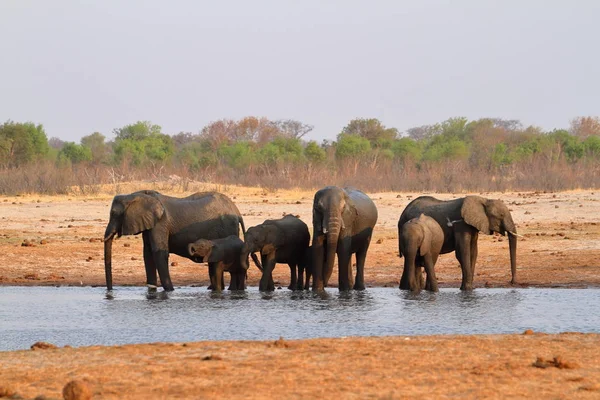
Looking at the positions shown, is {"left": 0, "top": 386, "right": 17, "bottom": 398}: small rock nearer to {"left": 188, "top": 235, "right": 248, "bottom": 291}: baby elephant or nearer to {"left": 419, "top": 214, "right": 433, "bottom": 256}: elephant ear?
{"left": 188, "top": 235, "right": 248, "bottom": 291}: baby elephant

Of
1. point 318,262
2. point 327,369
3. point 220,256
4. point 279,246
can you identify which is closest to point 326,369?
point 327,369

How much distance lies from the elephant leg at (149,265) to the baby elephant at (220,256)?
807 mm

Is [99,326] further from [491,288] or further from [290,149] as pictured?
[290,149]

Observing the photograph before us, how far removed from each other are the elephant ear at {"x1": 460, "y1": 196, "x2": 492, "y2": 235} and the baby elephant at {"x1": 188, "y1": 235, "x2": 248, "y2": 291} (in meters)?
3.59

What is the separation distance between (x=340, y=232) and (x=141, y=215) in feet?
10.2

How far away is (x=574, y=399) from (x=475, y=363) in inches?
60.4

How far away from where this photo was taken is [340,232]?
17.0 meters

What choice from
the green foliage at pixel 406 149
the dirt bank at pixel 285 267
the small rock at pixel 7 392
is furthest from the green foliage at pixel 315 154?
the small rock at pixel 7 392

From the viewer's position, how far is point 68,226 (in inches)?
1034

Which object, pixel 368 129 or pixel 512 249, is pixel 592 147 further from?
pixel 512 249

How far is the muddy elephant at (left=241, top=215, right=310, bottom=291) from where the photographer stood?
16.8 m

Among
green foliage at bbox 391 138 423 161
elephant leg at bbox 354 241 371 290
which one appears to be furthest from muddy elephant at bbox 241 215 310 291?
green foliage at bbox 391 138 423 161

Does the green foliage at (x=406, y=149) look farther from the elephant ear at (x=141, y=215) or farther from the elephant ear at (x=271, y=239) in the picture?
the elephant ear at (x=271, y=239)

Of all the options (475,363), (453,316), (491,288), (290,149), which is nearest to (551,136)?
(290,149)
